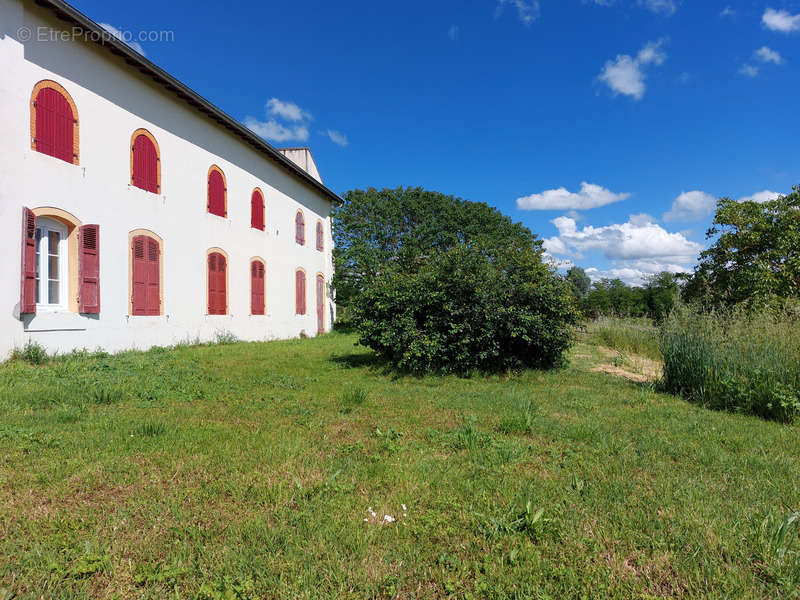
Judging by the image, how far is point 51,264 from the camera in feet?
28.5

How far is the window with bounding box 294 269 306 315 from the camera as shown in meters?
17.9

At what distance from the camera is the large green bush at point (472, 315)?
24.8 ft

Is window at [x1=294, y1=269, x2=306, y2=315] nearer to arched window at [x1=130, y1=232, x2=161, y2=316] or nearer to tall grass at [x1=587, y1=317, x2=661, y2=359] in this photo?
arched window at [x1=130, y1=232, x2=161, y2=316]

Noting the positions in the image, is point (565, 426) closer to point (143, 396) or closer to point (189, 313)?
point (143, 396)

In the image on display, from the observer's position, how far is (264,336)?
50.7 feet

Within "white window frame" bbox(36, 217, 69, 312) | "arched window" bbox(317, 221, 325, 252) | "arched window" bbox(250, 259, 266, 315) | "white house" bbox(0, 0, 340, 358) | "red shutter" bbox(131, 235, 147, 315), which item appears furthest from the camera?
"arched window" bbox(317, 221, 325, 252)

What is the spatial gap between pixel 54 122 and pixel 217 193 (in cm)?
496

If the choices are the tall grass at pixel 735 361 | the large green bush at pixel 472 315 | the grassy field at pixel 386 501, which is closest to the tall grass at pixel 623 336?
the tall grass at pixel 735 361

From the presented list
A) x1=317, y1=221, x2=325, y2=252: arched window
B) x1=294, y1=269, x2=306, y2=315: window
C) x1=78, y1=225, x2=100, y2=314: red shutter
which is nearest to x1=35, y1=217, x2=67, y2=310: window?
x1=78, y1=225, x2=100, y2=314: red shutter

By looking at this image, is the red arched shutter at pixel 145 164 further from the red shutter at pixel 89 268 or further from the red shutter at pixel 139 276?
the red shutter at pixel 89 268

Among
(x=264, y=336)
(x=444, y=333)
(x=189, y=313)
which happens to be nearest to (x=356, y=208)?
(x=264, y=336)

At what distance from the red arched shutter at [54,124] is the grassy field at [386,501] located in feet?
18.5

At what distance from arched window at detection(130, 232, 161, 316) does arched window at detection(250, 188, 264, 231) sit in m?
4.55

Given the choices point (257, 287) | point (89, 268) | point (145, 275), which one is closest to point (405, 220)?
point (257, 287)
